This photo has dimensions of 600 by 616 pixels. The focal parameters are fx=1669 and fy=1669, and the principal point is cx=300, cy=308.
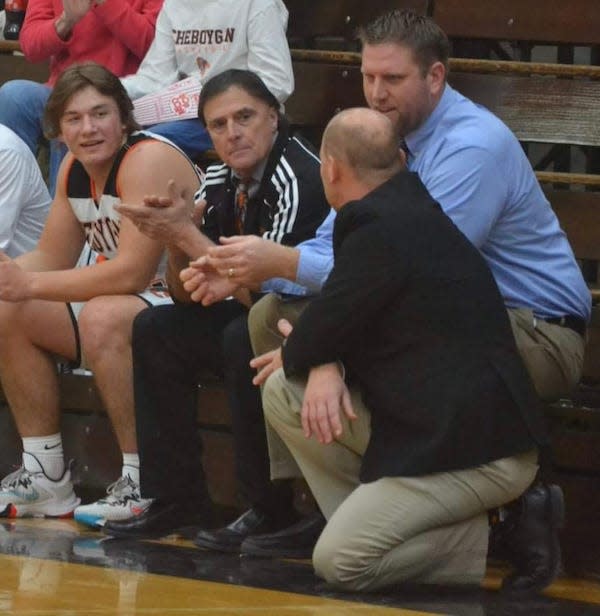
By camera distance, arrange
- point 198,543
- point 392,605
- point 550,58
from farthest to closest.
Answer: point 550,58
point 198,543
point 392,605

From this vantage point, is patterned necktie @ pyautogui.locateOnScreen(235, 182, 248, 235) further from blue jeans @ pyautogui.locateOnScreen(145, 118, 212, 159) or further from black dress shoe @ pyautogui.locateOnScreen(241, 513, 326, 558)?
blue jeans @ pyautogui.locateOnScreen(145, 118, 212, 159)

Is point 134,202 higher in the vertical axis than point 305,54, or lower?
lower

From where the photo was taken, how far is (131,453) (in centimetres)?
490

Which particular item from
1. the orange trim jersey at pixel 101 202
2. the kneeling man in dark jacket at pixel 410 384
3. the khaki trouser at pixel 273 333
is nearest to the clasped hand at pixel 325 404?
the kneeling man in dark jacket at pixel 410 384

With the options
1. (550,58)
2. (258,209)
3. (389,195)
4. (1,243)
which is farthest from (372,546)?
(550,58)

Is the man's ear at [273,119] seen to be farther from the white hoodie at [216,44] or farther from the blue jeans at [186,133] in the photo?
the blue jeans at [186,133]

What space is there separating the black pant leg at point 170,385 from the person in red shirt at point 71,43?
1801 mm

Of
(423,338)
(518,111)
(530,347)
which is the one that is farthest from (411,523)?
(518,111)

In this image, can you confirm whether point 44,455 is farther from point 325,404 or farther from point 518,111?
point 518,111

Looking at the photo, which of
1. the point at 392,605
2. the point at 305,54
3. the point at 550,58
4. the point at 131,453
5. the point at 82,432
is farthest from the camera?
the point at 550,58

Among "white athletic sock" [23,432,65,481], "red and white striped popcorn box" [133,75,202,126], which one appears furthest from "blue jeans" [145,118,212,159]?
"white athletic sock" [23,432,65,481]

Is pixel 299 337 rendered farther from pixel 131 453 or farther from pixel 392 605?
pixel 131 453

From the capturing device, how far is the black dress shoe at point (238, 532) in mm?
4445

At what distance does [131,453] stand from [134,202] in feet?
2.42
